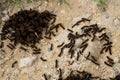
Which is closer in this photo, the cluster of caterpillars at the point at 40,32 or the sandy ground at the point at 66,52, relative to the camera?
the sandy ground at the point at 66,52

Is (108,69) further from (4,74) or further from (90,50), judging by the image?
(4,74)

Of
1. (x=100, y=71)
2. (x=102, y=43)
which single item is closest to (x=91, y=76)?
(x=100, y=71)

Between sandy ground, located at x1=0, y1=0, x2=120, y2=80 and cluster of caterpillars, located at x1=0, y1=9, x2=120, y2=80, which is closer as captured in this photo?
sandy ground, located at x1=0, y1=0, x2=120, y2=80

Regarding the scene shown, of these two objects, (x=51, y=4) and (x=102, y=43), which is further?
(x=51, y=4)

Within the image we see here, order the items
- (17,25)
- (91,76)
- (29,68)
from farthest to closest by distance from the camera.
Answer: (17,25) < (29,68) < (91,76)

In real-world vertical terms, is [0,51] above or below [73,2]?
below

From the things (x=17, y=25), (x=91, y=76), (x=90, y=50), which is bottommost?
(x=91, y=76)

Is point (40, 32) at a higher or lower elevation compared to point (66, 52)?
higher

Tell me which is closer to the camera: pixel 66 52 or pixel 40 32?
pixel 66 52
